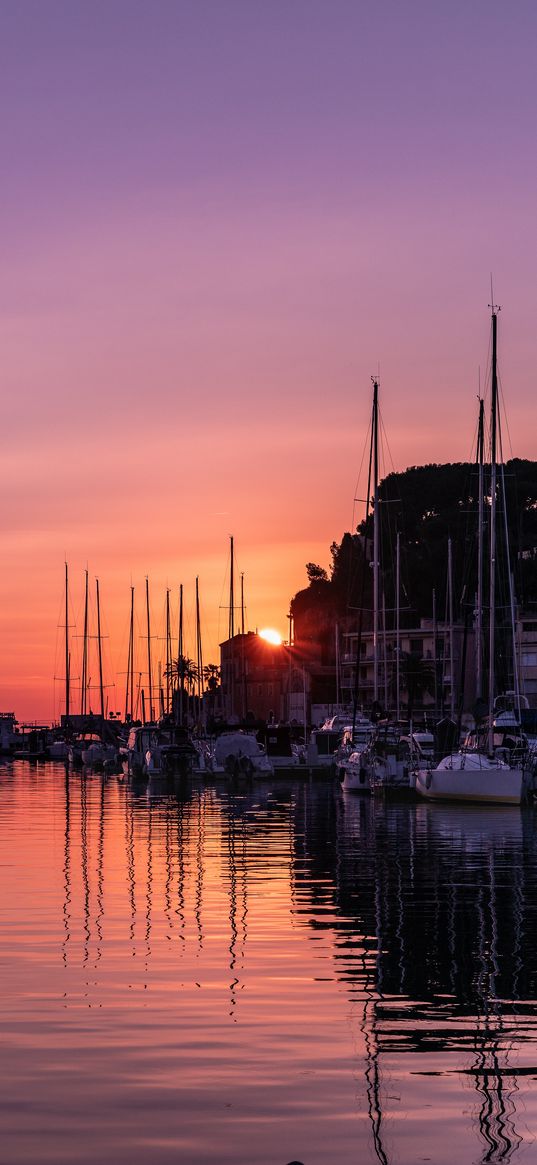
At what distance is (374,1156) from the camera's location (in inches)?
438

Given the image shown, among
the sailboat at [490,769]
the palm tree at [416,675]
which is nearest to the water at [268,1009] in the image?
the sailboat at [490,769]

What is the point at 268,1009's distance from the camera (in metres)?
17.0

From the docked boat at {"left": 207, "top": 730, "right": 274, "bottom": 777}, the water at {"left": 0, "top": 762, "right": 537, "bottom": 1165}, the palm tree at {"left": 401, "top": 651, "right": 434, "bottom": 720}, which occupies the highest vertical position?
the palm tree at {"left": 401, "top": 651, "right": 434, "bottom": 720}

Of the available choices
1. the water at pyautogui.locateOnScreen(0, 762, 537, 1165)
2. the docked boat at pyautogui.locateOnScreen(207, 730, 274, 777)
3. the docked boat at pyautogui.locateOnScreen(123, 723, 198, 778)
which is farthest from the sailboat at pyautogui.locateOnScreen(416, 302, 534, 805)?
the docked boat at pyautogui.locateOnScreen(123, 723, 198, 778)

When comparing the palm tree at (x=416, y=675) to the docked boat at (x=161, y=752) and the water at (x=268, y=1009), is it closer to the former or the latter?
the docked boat at (x=161, y=752)

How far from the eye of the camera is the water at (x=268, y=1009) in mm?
11805

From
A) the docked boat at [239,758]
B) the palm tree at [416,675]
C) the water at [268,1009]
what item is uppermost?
the palm tree at [416,675]

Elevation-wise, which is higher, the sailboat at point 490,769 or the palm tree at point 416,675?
the palm tree at point 416,675

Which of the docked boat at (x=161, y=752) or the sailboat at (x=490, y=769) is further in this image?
the docked boat at (x=161, y=752)

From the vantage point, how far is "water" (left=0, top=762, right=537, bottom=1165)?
465 inches

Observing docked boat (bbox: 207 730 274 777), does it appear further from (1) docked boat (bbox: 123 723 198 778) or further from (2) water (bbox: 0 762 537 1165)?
(2) water (bbox: 0 762 537 1165)

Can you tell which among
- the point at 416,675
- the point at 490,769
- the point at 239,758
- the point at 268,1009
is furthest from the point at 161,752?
the point at 268,1009

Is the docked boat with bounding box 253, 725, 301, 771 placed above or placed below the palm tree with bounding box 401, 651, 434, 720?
below

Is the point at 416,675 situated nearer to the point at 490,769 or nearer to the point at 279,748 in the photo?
the point at 279,748
